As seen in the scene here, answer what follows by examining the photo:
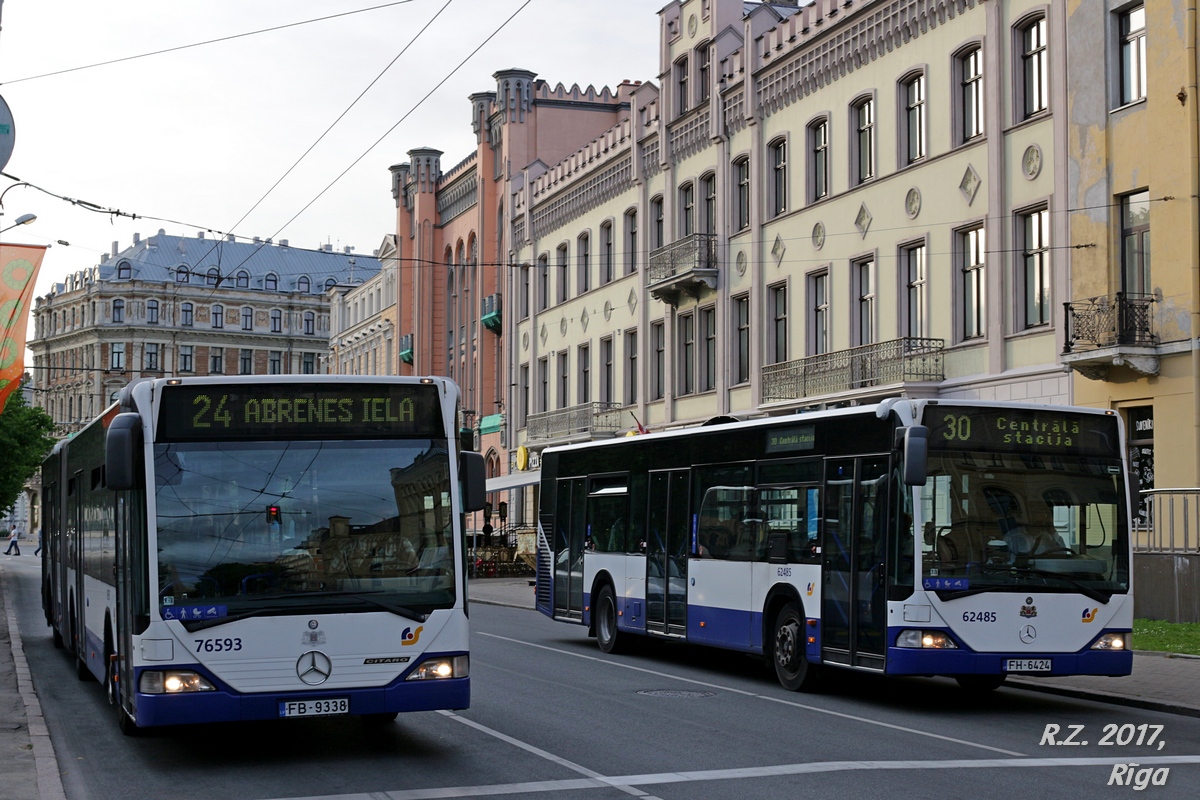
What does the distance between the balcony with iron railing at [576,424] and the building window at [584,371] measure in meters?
0.70

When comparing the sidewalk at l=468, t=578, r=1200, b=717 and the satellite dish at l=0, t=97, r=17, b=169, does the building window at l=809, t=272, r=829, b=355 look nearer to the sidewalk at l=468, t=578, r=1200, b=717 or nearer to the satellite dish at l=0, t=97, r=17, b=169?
the sidewalk at l=468, t=578, r=1200, b=717

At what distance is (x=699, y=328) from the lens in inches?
1583

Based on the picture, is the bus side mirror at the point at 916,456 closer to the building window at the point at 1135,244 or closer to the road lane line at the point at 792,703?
the road lane line at the point at 792,703

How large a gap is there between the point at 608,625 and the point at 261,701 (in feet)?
35.6

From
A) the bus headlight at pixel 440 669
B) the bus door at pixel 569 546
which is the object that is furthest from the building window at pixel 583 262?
the bus headlight at pixel 440 669

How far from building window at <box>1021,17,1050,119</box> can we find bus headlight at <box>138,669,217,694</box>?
67.9 ft

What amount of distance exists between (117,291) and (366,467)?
114 meters

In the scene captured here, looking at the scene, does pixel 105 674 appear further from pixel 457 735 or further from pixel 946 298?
pixel 946 298

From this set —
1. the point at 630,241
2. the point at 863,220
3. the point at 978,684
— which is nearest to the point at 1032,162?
the point at 863,220

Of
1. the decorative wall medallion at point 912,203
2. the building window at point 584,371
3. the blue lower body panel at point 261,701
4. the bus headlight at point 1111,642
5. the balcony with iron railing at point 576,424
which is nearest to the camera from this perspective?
the blue lower body panel at point 261,701

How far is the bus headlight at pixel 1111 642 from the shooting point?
14273mm

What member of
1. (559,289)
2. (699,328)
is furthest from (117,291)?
(699,328)

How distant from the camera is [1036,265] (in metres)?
27.3

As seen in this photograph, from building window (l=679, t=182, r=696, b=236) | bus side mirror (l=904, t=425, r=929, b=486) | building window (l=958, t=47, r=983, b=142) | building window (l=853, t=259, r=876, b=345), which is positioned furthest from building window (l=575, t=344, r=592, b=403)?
bus side mirror (l=904, t=425, r=929, b=486)
